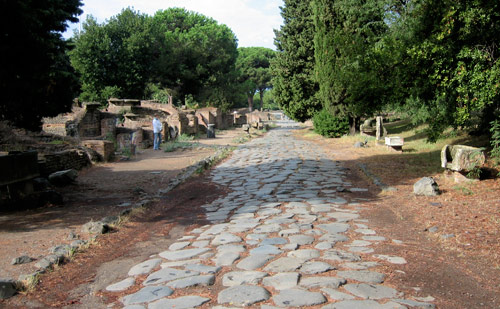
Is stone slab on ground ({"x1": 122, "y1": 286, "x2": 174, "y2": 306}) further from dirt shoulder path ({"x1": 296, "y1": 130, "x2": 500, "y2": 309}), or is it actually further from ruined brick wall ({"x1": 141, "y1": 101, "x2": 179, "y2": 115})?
ruined brick wall ({"x1": 141, "y1": 101, "x2": 179, "y2": 115})

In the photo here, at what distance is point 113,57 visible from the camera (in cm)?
3991

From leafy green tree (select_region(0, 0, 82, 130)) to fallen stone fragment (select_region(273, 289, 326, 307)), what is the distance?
4925 mm

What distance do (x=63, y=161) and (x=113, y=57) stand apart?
32337mm

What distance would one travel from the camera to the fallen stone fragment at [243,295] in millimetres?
3113

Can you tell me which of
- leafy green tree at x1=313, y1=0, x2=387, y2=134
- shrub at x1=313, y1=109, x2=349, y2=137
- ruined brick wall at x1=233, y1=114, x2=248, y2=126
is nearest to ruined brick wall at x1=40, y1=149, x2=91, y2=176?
leafy green tree at x1=313, y1=0, x2=387, y2=134

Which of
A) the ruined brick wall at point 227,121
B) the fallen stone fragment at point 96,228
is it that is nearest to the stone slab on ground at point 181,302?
the fallen stone fragment at point 96,228

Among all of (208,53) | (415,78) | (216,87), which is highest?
(208,53)

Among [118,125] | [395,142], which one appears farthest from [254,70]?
[395,142]

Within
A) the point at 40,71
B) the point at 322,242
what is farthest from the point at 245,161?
the point at 322,242

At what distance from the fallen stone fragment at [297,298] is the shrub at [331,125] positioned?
62.0 feet

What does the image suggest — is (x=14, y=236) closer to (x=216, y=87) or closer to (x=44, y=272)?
(x=44, y=272)

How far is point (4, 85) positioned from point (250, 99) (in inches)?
2930

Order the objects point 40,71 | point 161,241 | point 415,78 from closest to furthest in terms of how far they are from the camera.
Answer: point 161,241 < point 40,71 < point 415,78

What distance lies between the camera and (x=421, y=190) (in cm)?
693
